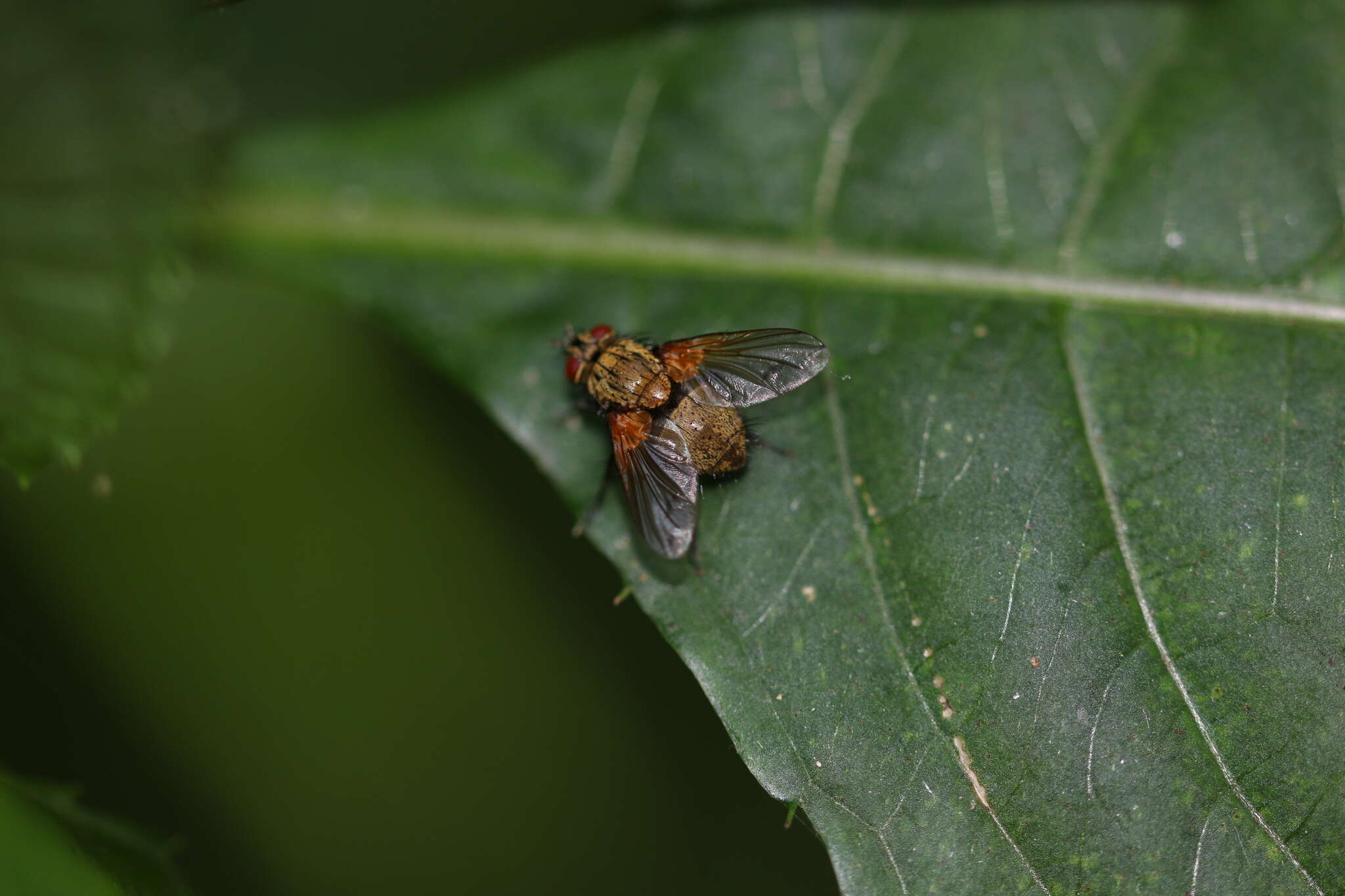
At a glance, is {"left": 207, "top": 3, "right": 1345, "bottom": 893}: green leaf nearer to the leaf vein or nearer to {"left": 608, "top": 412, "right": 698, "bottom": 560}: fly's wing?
the leaf vein

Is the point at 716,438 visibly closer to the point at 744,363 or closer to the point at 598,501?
the point at 744,363

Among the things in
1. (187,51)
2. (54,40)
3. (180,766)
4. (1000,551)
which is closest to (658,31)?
(187,51)

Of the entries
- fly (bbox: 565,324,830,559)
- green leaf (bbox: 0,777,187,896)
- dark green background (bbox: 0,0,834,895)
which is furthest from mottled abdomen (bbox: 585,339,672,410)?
green leaf (bbox: 0,777,187,896)

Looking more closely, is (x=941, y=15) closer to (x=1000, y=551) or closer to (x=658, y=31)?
(x=658, y=31)

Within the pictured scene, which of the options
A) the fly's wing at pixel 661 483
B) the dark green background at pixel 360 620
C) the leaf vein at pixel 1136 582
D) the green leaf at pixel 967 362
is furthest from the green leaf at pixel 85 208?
the leaf vein at pixel 1136 582

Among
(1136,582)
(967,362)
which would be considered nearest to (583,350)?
(967,362)
